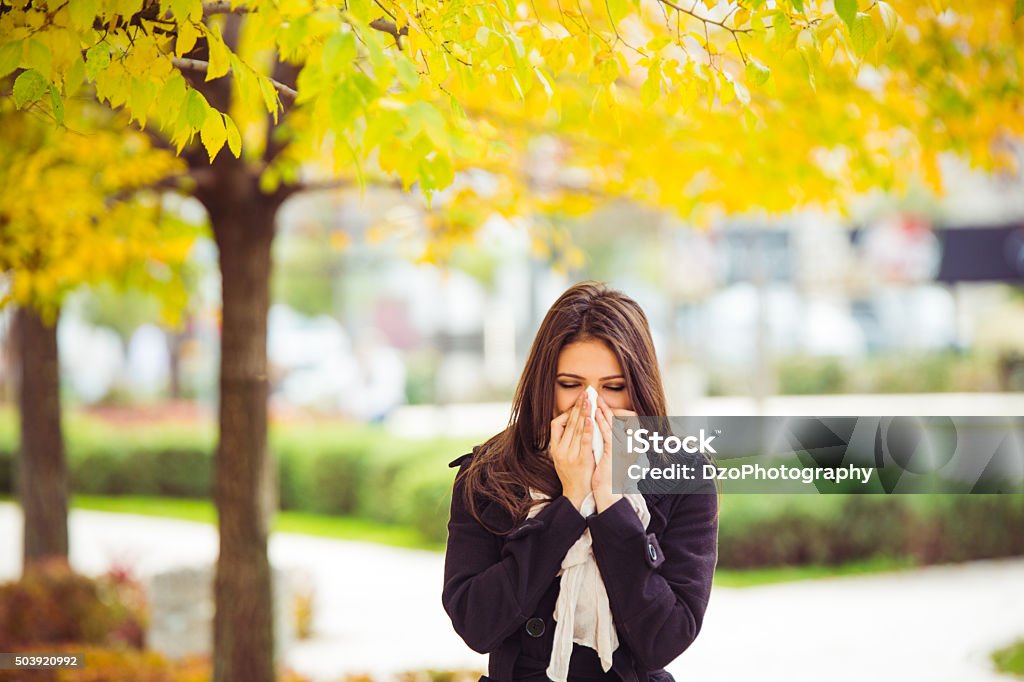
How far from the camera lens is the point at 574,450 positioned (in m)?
2.29

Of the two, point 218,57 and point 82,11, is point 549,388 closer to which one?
point 218,57

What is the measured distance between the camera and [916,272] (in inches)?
907

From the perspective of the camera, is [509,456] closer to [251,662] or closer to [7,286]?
[251,662]

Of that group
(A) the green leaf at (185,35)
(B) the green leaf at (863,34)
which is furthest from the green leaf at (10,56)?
(B) the green leaf at (863,34)

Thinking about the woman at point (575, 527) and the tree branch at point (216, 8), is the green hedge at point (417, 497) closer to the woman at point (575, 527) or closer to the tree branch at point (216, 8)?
the woman at point (575, 527)

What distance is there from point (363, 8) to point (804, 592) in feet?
24.0

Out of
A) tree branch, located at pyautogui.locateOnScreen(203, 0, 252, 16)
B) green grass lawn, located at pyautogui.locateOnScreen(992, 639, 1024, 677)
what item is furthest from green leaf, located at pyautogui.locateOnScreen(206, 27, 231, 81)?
green grass lawn, located at pyautogui.locateOnScreen(992, 639, 1024, 677)

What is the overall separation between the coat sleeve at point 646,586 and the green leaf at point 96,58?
1.52 metres

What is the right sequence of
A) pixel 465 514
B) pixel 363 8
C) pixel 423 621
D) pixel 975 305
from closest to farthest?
pixel 363 8 < pixel 465 514 < pixel 423 621 < pixel 975 305

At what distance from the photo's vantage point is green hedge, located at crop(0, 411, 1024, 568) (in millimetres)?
9039

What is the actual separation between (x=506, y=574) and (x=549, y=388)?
43cm

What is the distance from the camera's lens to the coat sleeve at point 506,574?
226 cm

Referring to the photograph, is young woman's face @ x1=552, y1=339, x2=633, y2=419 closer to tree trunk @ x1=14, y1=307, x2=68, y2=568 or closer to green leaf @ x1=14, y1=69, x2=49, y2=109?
green leaf @ x1=14, y1=69, x2=49, y2=109

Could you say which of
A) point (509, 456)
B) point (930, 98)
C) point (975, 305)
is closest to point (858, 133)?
point (930, 98)
